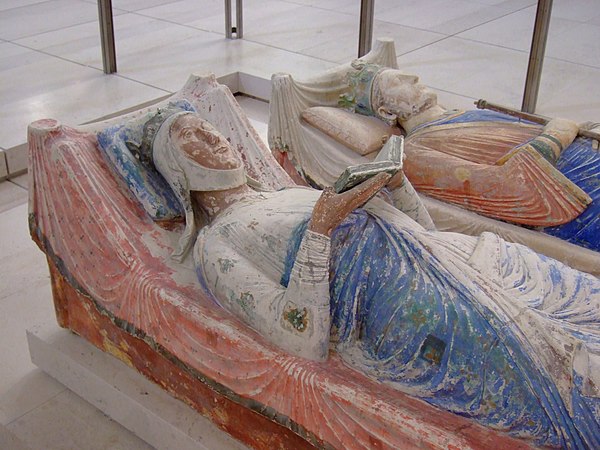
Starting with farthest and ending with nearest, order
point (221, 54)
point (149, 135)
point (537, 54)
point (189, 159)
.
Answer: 1. point (221, 54)
2. point (537, 54)
3. point (149, 135)
4. point (189, 159)

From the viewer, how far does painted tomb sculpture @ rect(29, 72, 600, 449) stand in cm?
228

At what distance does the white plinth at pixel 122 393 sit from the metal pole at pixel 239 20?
4697 mm

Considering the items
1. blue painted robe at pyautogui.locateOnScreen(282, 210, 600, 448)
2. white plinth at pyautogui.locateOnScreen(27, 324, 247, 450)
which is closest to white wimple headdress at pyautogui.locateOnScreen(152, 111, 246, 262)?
blue painted robe at pyautogui.locateOnScreen(282, 210, 600, 448)

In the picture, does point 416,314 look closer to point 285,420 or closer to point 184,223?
point 285,420

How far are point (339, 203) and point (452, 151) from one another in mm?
1492

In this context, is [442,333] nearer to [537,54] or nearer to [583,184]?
[583,184]

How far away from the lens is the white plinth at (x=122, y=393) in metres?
2.82

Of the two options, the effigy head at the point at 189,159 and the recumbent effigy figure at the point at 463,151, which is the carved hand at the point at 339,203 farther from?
the recumbent effigy figure at the point at 463,151

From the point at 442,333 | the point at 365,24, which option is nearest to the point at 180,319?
the point at 442,333

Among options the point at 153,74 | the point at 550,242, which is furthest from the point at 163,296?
the point at 153,74

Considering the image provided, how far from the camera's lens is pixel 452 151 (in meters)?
3.80

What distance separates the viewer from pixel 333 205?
2.47 m

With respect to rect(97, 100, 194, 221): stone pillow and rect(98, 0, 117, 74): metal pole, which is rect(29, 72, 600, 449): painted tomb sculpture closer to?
rect(97, 100, 194, 221): stone pillow

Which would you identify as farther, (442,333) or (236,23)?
(236,23)
